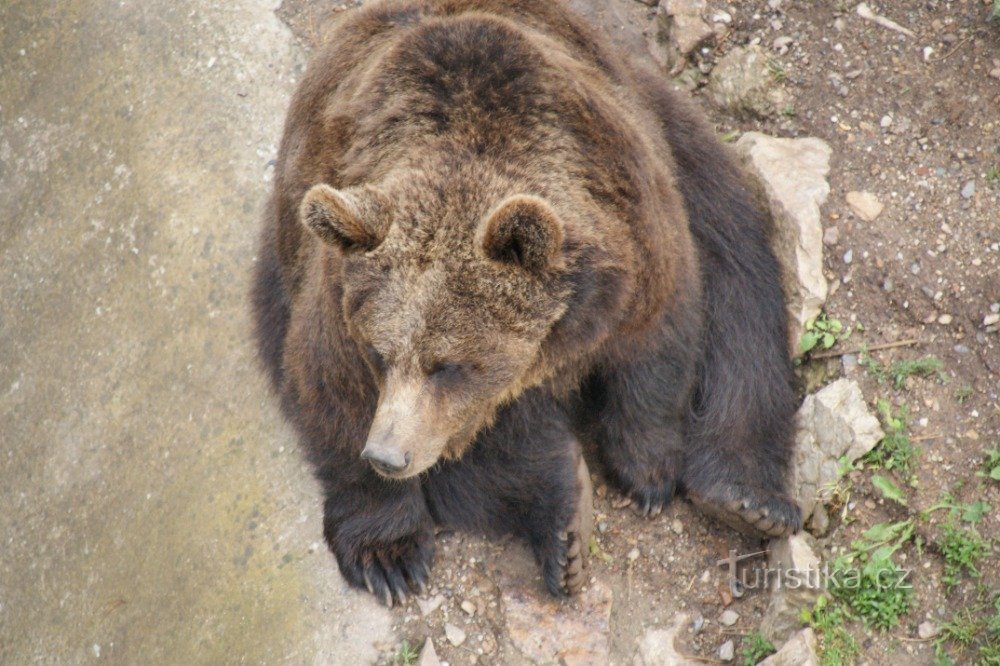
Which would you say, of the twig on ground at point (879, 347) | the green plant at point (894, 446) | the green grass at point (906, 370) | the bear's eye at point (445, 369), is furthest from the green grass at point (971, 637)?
the bear's eye at point (445, 369)

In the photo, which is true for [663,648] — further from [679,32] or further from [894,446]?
[679,32]

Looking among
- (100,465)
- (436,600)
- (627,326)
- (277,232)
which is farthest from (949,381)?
(100,465)

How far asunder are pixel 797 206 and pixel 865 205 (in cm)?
30

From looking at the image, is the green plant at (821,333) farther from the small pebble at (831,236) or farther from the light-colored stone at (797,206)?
the small pebble at (831,236)

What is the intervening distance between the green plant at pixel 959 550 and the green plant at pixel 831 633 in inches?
15.7

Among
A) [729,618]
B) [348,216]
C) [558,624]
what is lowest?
[558,624]

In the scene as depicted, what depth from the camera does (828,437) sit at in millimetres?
4832

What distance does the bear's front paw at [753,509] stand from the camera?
4793mm

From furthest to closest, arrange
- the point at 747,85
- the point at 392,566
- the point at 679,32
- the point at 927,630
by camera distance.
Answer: the point at 679,32
the point at 747,85
the point at 392,566
the point at 927,630

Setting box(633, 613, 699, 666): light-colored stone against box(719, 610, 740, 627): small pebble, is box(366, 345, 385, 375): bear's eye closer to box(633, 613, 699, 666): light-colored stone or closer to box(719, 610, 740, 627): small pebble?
box(633, 613, 699, 666): light-colored stone

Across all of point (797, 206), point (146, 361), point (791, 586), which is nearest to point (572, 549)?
point (791, 586)

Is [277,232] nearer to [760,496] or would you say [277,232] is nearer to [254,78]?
[254,78]

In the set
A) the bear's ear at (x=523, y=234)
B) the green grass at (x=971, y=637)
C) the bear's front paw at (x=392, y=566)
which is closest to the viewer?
the bear's ear at (x=523, y=234)

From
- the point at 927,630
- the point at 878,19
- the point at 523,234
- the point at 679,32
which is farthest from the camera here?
the point at 679,32
